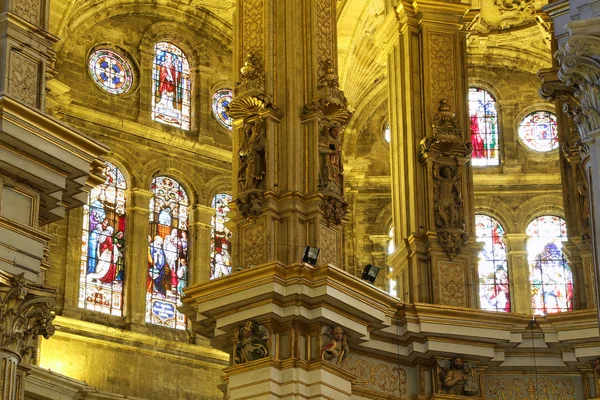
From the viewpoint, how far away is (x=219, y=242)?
104ft

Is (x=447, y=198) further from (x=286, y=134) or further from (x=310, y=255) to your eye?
(x=310, y=255)

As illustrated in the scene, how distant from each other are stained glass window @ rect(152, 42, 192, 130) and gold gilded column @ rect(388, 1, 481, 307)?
9.23m

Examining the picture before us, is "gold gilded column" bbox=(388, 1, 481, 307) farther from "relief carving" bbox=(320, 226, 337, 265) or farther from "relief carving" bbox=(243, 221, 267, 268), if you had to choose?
"relief carving" bbox=(243, 221, 267, 268)

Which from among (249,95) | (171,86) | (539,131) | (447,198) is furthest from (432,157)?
(539,131)

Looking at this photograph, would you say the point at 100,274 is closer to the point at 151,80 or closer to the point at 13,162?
the point at 151,80

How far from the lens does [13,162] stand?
14266 millimetres

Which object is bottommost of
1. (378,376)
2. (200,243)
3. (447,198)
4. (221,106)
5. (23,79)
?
(378,376)

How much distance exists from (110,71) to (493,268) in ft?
30.7

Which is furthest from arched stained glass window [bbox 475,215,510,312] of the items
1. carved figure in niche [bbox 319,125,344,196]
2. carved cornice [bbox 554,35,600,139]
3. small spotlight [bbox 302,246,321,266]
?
carved cornice [bbox 554,35,600,139]

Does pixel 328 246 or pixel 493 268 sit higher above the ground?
pixel 493 268

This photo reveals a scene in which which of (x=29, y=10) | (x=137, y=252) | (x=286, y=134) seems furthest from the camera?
(x=137, y=252)

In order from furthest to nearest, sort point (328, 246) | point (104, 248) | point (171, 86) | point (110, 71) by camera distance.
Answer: point (171, 86), point (110, 71), point (104, 248), point (328, 246)

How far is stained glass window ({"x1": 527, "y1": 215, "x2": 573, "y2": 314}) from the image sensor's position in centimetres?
3136

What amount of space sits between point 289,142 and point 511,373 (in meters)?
4.75
